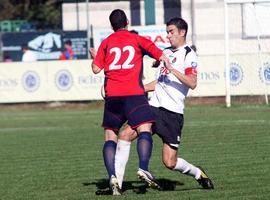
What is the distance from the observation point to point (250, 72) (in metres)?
28.0

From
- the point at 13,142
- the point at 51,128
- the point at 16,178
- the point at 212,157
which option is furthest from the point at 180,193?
the point at 51,128

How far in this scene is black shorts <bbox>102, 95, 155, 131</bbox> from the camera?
33.6ft

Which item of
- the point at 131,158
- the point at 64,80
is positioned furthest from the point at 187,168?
the point at 64,80

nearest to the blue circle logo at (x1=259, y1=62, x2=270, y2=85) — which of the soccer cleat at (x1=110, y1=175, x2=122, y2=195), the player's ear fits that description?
the player's ear

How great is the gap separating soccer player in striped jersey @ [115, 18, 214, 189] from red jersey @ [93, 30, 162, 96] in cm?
31

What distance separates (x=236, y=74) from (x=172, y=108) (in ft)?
58.3

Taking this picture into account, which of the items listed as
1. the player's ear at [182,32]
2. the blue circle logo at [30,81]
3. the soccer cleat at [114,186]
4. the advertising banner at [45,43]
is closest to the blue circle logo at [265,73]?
the blue circle logo at [30,81]

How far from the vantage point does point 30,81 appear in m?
29.8

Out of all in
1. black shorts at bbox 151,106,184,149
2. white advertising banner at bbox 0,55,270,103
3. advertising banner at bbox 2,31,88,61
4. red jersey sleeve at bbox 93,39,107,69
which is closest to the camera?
red jersey sleeve at bbox 93,39,107,69

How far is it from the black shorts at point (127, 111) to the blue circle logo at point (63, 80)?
1933 centimetres

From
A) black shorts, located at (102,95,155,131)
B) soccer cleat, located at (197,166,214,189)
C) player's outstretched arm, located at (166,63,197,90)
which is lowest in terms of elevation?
soccer cleat, located at (197,166,214,189)

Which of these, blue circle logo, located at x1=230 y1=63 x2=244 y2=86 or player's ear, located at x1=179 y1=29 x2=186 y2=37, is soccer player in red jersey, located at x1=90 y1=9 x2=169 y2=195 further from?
blue circle logo, located at x1=230 y1=63 x2=244 y2=86

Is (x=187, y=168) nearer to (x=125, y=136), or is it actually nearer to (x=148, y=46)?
(x=125, y=136)

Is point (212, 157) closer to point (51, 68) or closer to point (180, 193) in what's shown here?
point (180, 193)
